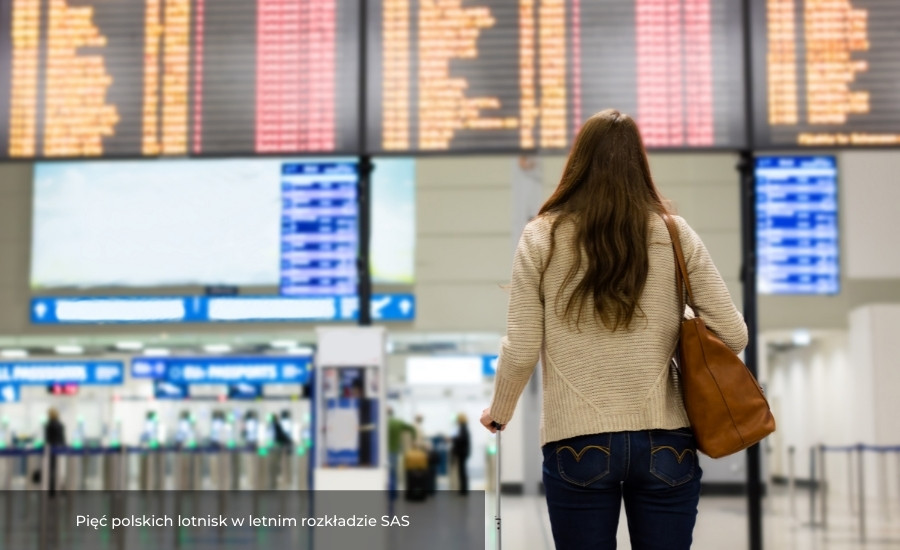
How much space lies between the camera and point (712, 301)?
2293 mm

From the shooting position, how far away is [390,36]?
606 cm

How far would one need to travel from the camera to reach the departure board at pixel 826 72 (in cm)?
589

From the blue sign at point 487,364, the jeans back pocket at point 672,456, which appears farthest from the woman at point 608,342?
the blue sign at point 487,364

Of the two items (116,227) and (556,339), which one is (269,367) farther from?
(556,339)

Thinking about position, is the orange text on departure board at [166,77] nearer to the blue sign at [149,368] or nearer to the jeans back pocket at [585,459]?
the jeans back pocket at [585,459]

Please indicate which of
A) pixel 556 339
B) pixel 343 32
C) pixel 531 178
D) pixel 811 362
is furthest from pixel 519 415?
pixel 556 339

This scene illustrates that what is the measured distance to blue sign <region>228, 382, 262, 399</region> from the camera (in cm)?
2177

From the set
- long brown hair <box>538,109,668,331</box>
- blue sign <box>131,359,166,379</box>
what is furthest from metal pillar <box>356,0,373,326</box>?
blue sign <box>131,359,166,379</box>

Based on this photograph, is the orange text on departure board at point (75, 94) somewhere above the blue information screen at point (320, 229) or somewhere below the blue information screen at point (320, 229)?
above

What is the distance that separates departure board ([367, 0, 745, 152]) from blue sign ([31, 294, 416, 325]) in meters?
3.24

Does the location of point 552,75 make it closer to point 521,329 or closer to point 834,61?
point 834,61

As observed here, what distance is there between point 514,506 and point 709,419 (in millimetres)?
12597

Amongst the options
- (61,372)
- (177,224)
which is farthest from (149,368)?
(177,224)

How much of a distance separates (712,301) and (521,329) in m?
0.41
